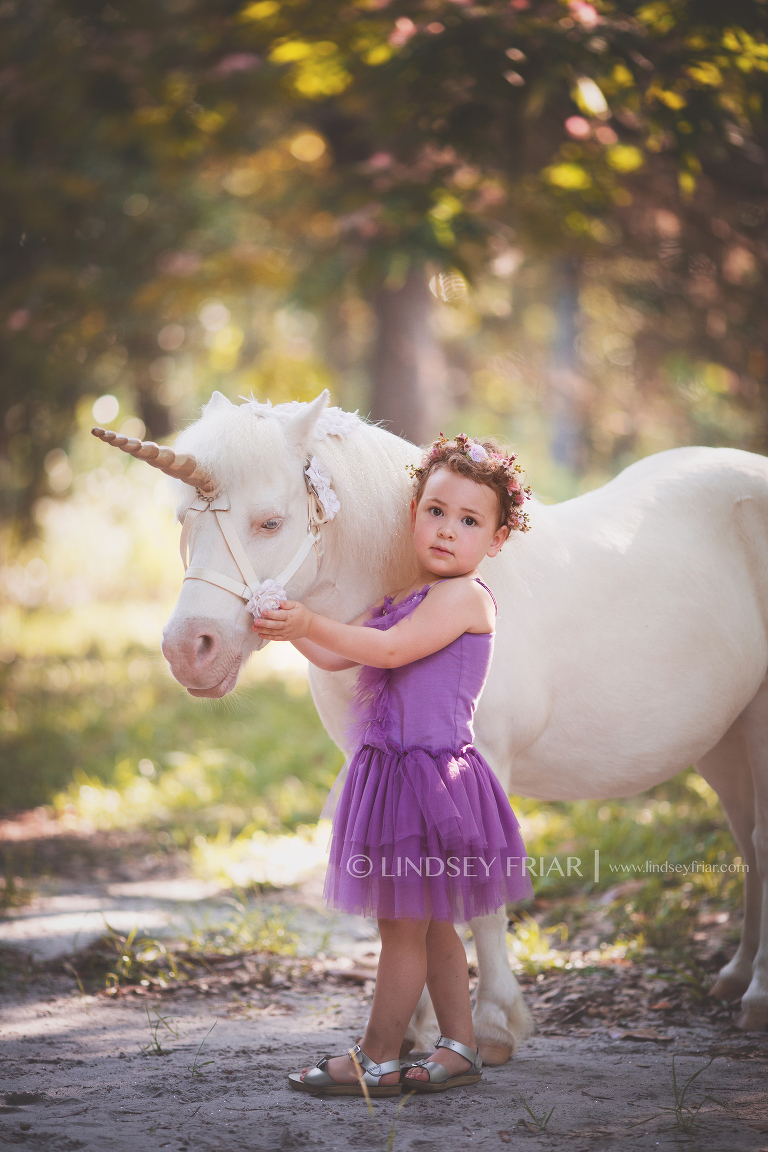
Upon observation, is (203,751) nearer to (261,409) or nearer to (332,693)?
(332,693)

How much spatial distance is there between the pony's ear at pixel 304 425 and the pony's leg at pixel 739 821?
1858mm

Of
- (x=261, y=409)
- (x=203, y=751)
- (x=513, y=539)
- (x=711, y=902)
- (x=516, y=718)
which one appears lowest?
(x=203, y=751)

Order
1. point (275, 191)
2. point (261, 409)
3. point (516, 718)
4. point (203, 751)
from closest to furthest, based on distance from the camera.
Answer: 1. point (261, 409)
2. point (516, 718)
3. point (203, 751)
4. point (275, 191)

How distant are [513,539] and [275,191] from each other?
706 centimetres

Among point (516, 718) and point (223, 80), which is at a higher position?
point (223, 80)

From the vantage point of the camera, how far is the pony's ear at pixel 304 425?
7.50 ft

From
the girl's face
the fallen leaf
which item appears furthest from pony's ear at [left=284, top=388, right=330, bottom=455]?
the fallen leaf

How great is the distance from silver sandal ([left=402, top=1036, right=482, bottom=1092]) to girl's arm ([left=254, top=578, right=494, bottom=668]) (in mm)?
1011

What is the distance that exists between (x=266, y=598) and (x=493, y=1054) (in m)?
1.46

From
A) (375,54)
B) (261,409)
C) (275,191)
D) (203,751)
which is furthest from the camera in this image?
(275,191)

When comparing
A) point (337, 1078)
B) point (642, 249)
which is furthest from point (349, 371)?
point (337, 1078)

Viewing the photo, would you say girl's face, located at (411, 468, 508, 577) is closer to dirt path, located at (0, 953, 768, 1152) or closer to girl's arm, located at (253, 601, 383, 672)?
girl's arm, located at (253, 601, 383, 672)

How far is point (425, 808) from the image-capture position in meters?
2.14

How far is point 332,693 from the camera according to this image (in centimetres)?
261
